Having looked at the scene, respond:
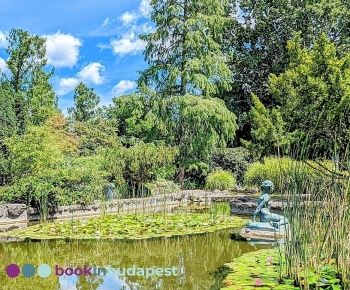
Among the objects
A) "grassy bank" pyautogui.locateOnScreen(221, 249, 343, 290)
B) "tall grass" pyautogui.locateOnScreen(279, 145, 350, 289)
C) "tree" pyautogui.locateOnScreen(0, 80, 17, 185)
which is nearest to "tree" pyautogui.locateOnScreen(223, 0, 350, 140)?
"tree" pyautogui.locateOnScreen(0, 80, 17, 185)

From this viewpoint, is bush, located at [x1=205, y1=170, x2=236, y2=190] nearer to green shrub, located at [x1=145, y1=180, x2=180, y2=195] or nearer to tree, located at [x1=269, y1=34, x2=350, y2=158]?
green shrub, located at [x1=145, y1=180, x2=180, y2=195]

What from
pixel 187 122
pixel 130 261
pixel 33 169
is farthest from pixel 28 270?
pixel 187 122

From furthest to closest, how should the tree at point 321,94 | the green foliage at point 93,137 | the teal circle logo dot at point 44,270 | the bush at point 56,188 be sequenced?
the green foliage at point 93,137 → the tree at point 321,94 → the bush at point 56,188 → the teal circle logo dot at point 44,270

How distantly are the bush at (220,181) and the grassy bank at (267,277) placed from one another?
10140mm

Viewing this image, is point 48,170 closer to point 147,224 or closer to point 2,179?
point 2,179

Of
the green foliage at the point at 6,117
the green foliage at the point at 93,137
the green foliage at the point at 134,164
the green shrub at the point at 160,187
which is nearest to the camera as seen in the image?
the green foliage at the point at 6,117

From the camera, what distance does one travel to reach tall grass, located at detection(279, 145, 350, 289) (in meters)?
3.55

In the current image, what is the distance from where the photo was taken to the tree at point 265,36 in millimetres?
20031

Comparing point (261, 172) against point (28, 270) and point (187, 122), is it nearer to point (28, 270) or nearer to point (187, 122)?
point (187, 122)

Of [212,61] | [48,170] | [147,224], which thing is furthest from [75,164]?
[212,61]

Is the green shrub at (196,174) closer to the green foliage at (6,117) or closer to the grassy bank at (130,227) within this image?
the green foliage at (6,117)

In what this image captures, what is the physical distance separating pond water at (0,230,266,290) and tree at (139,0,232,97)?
980 cm

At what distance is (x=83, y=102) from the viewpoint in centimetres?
2472

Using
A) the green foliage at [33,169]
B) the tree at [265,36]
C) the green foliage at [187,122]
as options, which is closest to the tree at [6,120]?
the green foliage at [33,169]
